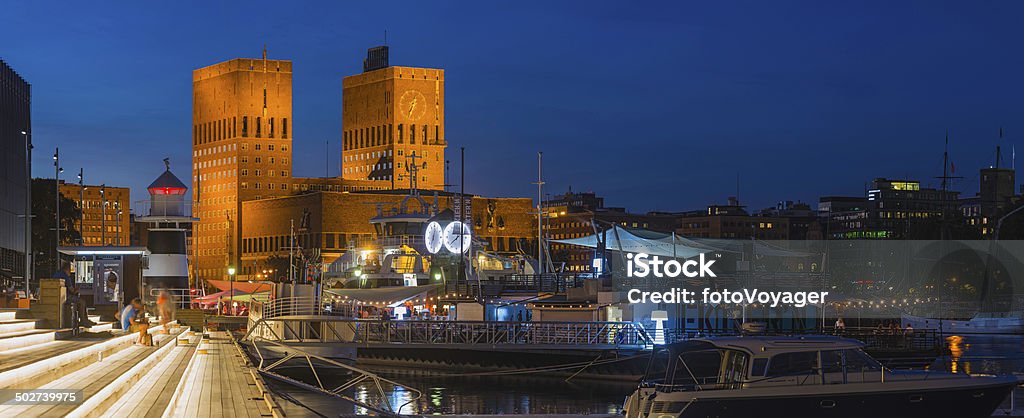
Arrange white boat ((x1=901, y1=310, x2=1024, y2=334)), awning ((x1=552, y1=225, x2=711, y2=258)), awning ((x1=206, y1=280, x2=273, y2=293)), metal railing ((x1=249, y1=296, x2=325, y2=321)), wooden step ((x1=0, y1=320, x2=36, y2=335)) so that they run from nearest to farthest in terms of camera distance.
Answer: wooden step ((x1=0, y1=320, x2=36, y2=335)) < metal railing ((x1=249, y1=296, x2=325, y2=321)) < awning ((x1=552, y1=225, x2=711, y2=258)) < white boat ((x1=901, y1=310, x2=1024, y2=334)) < awning ((x1=206, y1=280, x2=273, y2=293))

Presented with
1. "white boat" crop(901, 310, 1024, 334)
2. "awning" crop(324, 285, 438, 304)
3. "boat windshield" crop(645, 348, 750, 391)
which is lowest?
"white boat" crop(901, 310, 1024, 334)

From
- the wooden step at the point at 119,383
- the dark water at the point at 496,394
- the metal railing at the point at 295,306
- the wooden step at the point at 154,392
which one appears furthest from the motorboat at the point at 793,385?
the metal railing at the point at 295,306

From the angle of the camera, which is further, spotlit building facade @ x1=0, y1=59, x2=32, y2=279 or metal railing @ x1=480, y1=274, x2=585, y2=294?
spotlit building facade @ x1=0, y1=59, x2=32, y2=279

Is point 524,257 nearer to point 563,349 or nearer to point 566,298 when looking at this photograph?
point 566,298

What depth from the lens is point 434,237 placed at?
83938 millimetres

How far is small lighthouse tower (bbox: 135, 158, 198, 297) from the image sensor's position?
5638cm

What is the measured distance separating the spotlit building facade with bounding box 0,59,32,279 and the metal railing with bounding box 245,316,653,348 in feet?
68.2

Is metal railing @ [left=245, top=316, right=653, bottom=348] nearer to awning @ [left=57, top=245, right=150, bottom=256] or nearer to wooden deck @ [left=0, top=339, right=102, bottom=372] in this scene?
awning @ [left=57, top=245, right=150, bottom=256]

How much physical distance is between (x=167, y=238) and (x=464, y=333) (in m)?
13.9

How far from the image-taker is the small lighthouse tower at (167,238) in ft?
185

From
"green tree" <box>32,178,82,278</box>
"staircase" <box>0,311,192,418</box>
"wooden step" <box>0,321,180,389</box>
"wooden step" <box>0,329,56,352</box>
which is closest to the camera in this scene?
"staircase" <box>0,311,192,418</box>

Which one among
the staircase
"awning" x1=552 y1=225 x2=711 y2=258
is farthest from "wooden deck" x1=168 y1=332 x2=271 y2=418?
"awning" x1=552 y1=225 x2=711 y2=258

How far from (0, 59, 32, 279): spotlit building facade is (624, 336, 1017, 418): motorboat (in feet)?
156

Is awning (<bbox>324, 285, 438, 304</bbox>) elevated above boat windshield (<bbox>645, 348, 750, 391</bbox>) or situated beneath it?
situated beneath
